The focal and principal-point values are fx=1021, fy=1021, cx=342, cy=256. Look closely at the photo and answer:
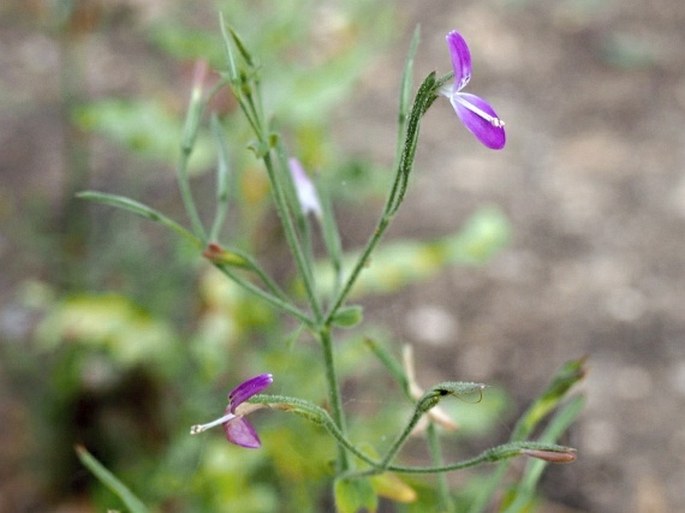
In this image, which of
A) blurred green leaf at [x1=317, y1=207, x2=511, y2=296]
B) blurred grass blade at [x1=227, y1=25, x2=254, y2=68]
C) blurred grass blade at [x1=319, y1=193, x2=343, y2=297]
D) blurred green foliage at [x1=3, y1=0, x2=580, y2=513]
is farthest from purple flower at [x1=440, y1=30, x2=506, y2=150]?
blurred green leaf at [x1=317, y1=207, x2=511, y2=296]

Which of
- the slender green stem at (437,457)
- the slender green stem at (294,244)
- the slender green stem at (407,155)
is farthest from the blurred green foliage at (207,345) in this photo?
the slender green stem at (407,155)

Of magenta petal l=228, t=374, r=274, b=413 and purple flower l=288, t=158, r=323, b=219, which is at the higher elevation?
purple flower l=288, t=158, r=323, b=219

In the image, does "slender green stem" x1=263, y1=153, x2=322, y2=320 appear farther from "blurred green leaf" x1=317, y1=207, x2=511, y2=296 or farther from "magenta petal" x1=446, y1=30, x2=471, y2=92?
"blurred green leaf" x1=317, y1=207, x2=511, y2=296

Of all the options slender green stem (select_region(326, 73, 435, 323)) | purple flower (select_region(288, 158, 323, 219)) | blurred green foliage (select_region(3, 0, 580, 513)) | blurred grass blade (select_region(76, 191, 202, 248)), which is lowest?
blurred green foliage (select_region(3, 0, 580, 513))

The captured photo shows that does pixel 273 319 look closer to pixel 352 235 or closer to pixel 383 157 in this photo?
pixel 352 235

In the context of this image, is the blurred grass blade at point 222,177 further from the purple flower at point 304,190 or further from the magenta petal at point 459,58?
the magenta petal at point 459,58

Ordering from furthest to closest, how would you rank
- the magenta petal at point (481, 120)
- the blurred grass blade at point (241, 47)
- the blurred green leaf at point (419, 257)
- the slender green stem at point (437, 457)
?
the blurred green leaf at point (419, 257), the slender green stem at point (437, 457), the blurred grass blade at point (241, 47), the magenta petal at point (481, 120)

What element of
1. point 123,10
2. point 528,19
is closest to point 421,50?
point 528,19
